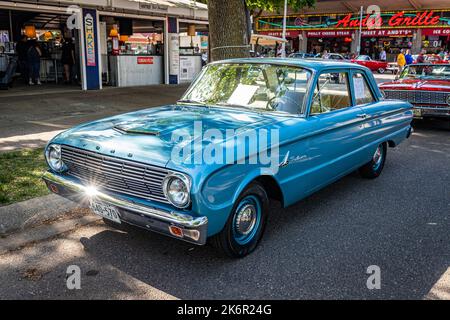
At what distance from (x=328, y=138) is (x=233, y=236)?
5.43 ft

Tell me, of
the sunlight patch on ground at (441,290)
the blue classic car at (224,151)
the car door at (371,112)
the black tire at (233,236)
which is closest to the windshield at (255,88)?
the blue classic car at (224,151)

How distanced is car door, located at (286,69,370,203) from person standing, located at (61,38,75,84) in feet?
45.5

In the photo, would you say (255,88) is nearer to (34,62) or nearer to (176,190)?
(176,190)

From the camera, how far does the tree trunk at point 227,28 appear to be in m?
8.19

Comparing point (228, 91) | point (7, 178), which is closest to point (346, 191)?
point (228, 91)

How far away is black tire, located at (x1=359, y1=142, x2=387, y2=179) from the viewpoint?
616 centimetres

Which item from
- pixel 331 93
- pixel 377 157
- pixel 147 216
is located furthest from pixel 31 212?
pixel 377 157

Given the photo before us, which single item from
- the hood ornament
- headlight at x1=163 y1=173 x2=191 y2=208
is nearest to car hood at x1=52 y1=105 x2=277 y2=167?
the hood ornament

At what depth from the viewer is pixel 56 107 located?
37.0 feet

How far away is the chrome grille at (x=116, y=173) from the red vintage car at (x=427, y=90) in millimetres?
8771

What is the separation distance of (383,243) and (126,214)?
242cm

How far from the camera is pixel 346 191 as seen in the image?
5734 mm

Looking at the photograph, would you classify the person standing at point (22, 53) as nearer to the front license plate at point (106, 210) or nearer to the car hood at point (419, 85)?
the car hood at point (419, 85)

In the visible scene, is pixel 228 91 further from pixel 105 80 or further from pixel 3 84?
pixel 105 80
